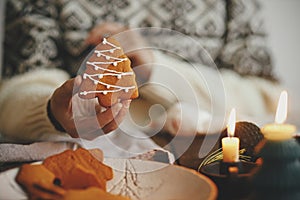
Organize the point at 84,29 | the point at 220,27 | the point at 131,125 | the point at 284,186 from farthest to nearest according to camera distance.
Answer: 1. the point at 220,27
2. the point at 84,29
3. the point at 131,125
4. the point at 284,186

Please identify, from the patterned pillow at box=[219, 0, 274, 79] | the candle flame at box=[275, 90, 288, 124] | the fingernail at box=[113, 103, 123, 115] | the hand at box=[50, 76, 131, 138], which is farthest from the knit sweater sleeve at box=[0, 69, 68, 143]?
the patterned pillow at box=[219, 0, 274, 79]

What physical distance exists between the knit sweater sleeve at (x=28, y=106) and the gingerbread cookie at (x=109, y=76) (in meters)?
0.34

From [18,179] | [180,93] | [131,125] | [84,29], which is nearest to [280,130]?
[18,179]

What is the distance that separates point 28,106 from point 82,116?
1.23ft

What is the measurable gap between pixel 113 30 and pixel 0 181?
0.85 metres

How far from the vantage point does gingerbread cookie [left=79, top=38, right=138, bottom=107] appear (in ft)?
1.98

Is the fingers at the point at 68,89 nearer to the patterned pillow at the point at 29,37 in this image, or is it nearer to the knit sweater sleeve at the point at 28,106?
the knit sweater sleeve at the point at 28,106

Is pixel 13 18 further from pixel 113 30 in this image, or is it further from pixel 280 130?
pixel 280 130

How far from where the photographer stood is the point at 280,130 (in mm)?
453

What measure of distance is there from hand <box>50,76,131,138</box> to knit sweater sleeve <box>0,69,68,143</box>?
0.19 meters

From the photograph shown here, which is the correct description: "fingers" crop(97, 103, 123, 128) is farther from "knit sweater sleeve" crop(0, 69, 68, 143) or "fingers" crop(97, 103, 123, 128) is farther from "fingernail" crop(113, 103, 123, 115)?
"knit sweater sleeve" crop(0, 69, 68, 143)

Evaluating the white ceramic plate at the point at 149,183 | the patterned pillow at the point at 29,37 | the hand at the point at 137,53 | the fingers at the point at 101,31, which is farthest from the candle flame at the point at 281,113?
the patterned pillow at the point at 29,37

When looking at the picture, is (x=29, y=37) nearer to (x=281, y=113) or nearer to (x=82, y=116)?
(x=82, y=116)

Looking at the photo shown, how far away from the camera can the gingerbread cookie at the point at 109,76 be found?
60 cm
